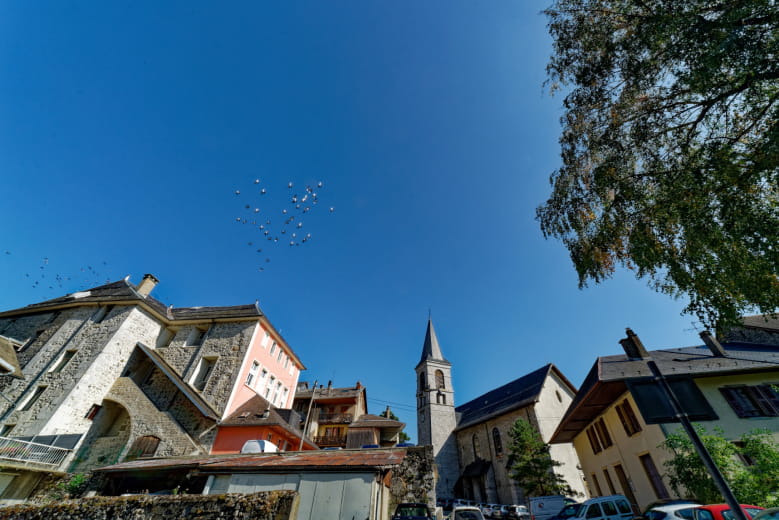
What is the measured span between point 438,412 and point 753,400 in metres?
28.2

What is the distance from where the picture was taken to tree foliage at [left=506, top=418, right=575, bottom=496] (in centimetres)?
2019

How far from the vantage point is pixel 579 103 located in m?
8.34

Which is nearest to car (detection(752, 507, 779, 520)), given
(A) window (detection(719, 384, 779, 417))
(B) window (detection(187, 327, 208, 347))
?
(A) window (detection(719, 384, 779, 417))

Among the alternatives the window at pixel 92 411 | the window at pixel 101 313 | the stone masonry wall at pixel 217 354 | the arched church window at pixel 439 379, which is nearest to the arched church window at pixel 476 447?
the arched church window at pixel 439 379

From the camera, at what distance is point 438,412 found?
36.6m

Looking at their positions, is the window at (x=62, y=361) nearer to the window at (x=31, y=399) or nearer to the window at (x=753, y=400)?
the window at (x=31, y=399)

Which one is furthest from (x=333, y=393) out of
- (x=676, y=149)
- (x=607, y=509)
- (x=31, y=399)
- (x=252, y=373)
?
(x=676, y=149)

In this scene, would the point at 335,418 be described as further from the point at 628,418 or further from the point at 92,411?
the point at 628,418

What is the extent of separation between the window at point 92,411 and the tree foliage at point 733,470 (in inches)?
1137

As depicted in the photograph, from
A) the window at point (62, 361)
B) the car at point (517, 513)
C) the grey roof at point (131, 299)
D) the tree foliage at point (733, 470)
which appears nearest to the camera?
the tree foliage at point (733, 470)

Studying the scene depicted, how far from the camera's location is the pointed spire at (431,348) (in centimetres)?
4159

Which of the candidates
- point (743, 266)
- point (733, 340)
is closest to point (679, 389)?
point (743, 266)

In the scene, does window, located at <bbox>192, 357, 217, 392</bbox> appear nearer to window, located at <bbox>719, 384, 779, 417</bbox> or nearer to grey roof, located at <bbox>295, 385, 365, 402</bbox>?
grey roof, located at <bbox>295, 385, 365, 402</bbox>

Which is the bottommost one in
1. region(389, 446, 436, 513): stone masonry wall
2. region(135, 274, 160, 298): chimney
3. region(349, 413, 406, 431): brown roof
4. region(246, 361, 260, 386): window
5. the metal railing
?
region(389, 446, 436, 513): stone masonry wall
